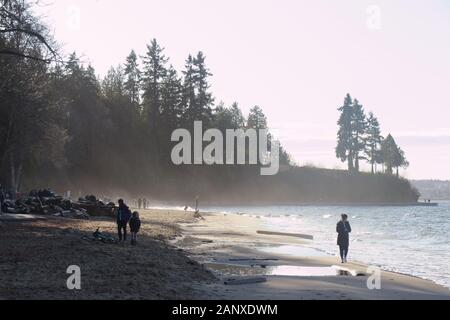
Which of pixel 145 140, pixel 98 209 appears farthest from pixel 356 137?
pixel 98 209

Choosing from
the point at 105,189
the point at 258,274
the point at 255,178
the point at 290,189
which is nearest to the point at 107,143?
the point at 105,189

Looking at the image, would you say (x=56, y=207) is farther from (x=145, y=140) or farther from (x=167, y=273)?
(x=145, y=140)

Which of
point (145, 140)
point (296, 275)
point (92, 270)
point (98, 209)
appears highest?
point (145, 140)

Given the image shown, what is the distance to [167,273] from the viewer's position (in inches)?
543

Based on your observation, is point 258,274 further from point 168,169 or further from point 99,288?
point 168,169

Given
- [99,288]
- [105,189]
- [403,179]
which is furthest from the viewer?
[403,179]

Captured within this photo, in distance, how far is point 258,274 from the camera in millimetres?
15898

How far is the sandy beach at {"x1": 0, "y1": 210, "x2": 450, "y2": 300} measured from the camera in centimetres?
1128

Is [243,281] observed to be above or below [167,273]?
below

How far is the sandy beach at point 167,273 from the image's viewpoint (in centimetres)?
1128

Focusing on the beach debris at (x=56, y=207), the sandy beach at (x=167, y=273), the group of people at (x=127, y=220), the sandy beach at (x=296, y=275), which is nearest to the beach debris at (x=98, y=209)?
the beach debris at (x=56, y=207)

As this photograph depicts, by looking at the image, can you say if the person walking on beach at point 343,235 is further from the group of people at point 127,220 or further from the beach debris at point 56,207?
the beach debris at point 56,207

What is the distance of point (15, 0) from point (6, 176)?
1152 inches

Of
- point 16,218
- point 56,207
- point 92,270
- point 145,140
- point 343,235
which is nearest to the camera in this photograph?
point 92,270
